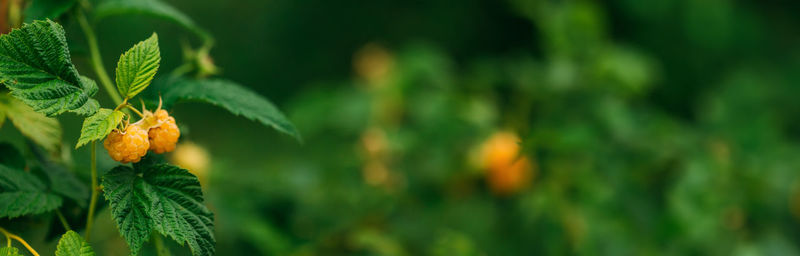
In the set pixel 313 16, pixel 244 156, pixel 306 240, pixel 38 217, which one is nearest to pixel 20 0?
pixel 38 217

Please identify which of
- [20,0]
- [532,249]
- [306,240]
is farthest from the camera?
[532,249]

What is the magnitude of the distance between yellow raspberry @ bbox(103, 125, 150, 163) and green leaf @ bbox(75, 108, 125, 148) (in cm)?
1

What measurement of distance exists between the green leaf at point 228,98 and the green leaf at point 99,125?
6cm

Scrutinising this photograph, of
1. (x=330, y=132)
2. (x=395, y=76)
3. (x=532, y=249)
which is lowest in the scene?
(x=532, y=249)

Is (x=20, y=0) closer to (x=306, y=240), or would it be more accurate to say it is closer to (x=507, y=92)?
(x=306, y=240)

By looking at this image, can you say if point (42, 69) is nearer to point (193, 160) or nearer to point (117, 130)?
point (117, 130)

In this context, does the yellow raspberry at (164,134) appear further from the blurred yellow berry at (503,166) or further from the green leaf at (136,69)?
the blurred yellow berry at (503,166)

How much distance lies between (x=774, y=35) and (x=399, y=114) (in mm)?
1186

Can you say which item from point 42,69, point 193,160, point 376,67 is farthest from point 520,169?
point 42,69

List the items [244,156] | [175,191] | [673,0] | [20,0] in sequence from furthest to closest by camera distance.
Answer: [244,156] → [673,0] → [20,0] → [175,191]

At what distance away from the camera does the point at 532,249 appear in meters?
1.04

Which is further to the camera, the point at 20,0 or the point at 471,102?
the point at 471,102

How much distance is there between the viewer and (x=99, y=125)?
0.38 m

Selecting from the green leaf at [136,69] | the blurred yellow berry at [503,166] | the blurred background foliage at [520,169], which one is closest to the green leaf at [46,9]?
the green leaf at [136,69]
